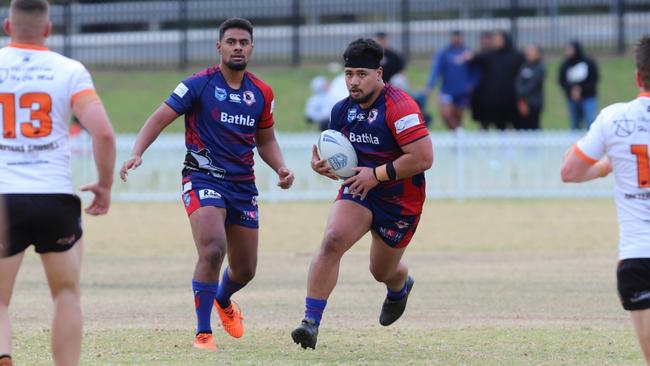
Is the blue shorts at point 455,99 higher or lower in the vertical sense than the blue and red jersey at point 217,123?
lower

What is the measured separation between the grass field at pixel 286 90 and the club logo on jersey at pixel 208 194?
19.1 m

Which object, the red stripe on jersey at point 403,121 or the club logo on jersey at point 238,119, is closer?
the red stripe on jersey at point 403,121

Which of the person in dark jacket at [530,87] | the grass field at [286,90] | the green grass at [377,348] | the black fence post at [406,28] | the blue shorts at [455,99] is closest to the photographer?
the green grass at [377,348]

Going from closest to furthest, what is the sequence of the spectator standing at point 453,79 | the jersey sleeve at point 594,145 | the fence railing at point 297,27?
1. the jersey sleeve at point 594,145
2. the spectator standing at point 453,79
3. the fence railing at point 297,27

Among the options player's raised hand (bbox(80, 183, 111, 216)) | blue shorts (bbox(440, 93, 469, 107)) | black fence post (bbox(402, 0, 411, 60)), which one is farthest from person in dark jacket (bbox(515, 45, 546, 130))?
player's raised hand (bbox(80, 183, 111, 216))

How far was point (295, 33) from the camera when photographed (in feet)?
101

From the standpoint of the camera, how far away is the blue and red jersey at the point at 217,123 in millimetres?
8867

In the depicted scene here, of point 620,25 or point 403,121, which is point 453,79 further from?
point 403,121

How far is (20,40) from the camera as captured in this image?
6422 mm

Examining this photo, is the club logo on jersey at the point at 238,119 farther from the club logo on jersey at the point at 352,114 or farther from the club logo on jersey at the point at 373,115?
the club logo on jersey at the point at 373,115

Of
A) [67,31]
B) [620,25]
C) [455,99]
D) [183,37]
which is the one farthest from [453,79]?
[67,31]

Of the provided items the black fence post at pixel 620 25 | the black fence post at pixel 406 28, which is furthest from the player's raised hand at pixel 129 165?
the black fence post at pixel 620 25

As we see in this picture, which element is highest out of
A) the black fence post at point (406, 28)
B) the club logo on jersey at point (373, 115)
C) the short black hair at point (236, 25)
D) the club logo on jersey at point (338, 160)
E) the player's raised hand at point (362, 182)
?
the short black hair at point (236, 25)

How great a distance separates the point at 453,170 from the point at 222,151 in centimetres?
1382
